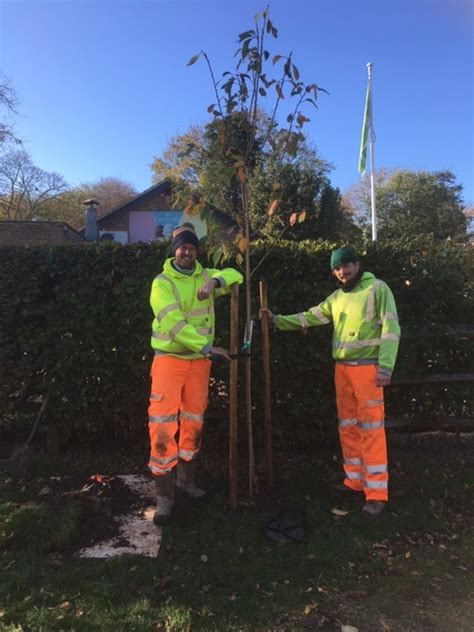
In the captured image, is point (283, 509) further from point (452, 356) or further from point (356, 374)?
point (452, 356)

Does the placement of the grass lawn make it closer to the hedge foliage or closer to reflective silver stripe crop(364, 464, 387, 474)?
reflective silver stripe crop(364, 464, 387, 474)

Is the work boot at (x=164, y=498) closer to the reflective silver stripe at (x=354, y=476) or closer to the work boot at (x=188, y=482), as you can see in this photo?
the work boot at (x=188, y=482)

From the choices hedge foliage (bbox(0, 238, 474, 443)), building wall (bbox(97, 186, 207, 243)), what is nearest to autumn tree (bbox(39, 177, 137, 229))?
building wall (bbox(97, 186, 207, 243))

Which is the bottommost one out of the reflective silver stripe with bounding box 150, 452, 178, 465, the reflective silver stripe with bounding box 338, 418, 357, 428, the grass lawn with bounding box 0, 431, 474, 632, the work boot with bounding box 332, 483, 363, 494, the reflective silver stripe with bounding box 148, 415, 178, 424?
the grass lawn with bounding box 0, 431, 474, 632

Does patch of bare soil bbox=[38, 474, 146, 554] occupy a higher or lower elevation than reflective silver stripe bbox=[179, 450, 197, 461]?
lower

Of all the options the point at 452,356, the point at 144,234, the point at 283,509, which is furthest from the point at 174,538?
the point at 144,234

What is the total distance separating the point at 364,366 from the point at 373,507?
1165 mm

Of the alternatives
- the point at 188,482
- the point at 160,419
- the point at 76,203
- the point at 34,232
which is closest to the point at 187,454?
the point at 188,482

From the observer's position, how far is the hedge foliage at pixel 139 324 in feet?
16.8

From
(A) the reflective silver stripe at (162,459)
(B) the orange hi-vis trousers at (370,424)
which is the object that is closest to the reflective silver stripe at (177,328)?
(A) the reflective silver stripe at (162,459)

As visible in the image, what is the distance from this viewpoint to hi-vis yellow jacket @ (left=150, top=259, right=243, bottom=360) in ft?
12.6

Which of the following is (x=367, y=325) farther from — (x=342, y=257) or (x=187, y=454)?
(x=187, y=454)

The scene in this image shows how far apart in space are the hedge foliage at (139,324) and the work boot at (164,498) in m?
1.40

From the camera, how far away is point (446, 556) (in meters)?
3.60
